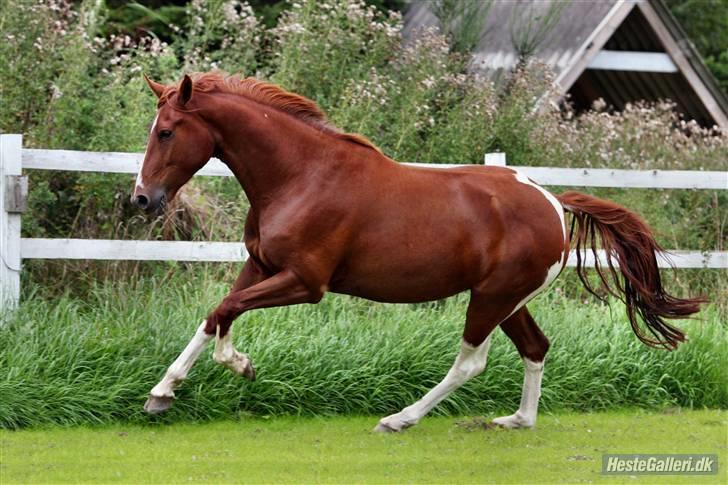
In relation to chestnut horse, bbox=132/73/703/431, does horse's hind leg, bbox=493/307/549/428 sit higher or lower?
lower

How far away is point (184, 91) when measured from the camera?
6.11 m

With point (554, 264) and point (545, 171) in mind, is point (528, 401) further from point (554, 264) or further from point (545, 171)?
point (545, 171)

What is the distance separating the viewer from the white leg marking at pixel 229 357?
20.3 feet

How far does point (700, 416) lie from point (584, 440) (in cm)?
144

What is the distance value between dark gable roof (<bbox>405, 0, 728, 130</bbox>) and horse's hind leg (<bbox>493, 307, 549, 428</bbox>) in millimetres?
6980

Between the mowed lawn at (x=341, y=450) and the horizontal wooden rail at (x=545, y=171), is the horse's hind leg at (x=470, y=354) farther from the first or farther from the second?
the horizontal wooden rail at (x=545, y=171)

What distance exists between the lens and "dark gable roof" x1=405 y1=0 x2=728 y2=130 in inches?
569

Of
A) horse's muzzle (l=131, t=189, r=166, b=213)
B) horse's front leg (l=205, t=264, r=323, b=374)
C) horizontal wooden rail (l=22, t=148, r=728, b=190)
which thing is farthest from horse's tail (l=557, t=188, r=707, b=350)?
horse's muzzle (l=131, t=189, r=166, b=213)

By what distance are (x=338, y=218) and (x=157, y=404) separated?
151cm

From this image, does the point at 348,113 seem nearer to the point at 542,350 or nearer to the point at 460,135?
the point at 460,135

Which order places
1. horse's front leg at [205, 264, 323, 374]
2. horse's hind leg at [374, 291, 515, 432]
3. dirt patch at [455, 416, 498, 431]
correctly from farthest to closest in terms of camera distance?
dirt patch at [455, 416, 498, 431]
horse's hind leg at [374, 291, 515, 432]
horse's front leg at [205, 264, 323, 374]

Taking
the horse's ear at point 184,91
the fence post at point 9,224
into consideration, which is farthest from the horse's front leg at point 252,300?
the fence post at point 9,224

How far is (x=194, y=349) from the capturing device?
6.25 meters

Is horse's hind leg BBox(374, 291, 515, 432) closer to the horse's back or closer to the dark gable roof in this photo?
the horse's back
